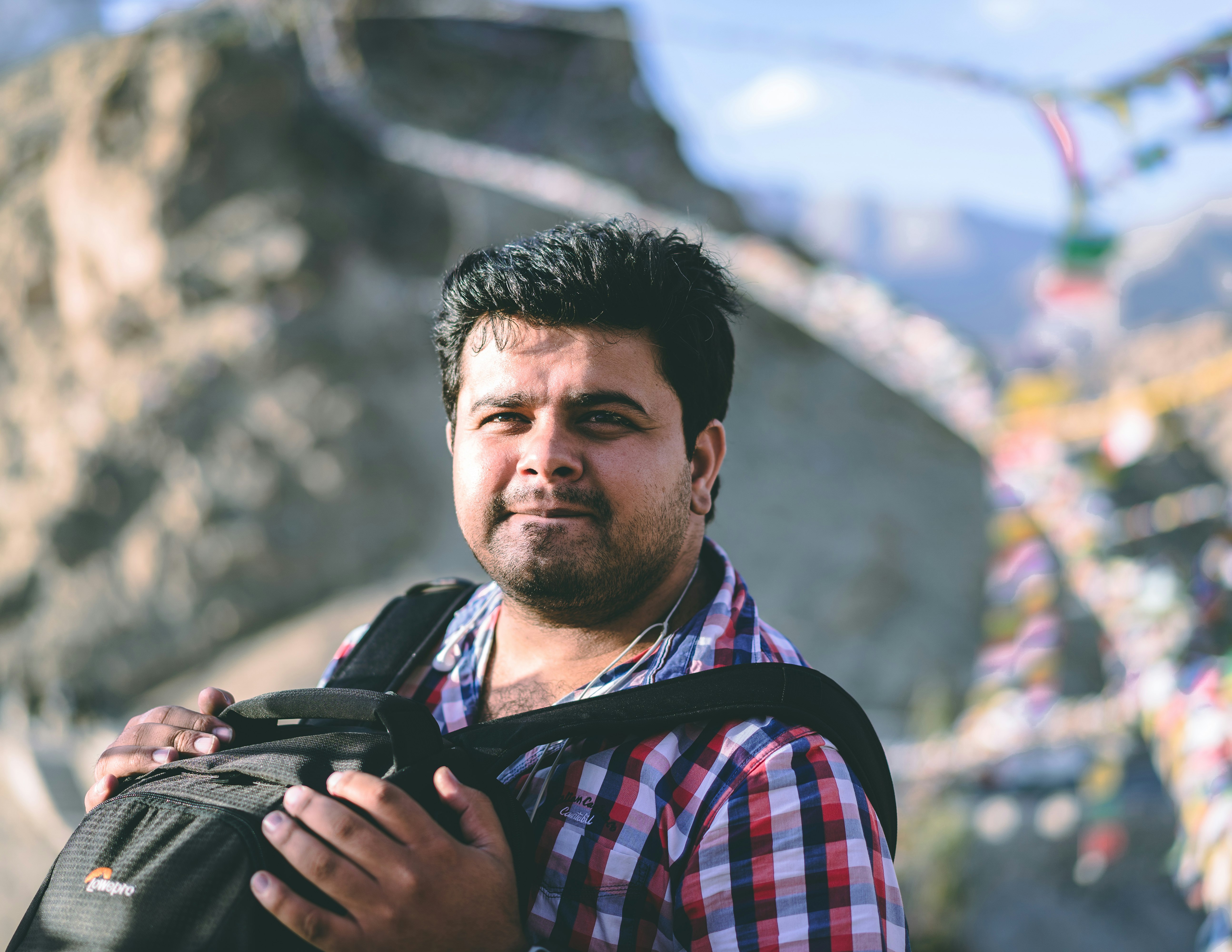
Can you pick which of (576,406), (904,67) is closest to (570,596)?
(576,406)

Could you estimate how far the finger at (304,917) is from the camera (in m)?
0.90

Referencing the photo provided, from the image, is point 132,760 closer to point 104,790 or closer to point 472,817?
point 104,790

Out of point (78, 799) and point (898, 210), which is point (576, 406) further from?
point (898, 210)

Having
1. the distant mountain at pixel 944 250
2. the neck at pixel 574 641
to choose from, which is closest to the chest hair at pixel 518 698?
the neck at pixel 574 641

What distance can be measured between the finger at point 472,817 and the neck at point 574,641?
0.29 metres

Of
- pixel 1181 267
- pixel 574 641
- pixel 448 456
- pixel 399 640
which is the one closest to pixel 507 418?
pixel 574 641

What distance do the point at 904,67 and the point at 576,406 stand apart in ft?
13.0

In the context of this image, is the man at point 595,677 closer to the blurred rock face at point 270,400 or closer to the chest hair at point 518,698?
the chest hair at point 518,698

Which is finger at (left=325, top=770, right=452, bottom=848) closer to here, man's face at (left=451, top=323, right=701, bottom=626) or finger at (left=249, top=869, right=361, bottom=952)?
finger at (left=249, top=869, right=361, bottom=952)

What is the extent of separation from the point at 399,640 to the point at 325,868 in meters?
0.62

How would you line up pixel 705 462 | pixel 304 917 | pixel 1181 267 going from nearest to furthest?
1. pixel 304 917
2. pixel 705 462
3. pixel 1181 267

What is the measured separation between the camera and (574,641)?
1352 millimetres

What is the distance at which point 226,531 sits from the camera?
37.6 feet

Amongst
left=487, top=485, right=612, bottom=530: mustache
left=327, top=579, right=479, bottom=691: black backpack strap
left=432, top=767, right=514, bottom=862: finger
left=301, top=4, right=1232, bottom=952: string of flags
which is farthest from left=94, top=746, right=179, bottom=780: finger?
left=301, top=4, right=1232, bottom=952: string of flags
